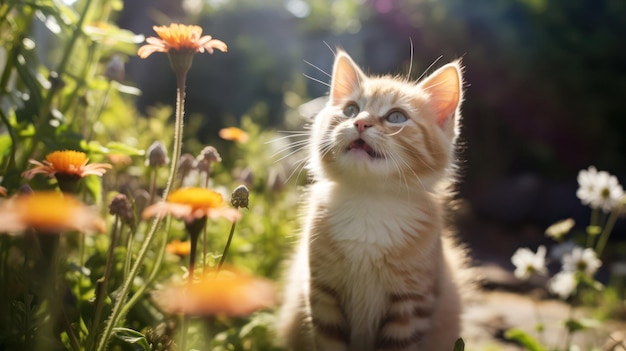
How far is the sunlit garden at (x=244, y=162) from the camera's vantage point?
0.99 metres

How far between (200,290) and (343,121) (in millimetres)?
726

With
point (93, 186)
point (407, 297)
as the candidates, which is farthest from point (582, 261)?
point (93, 186)

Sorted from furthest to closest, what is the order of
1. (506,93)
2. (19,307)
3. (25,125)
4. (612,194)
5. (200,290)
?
(506,93)
(612,194)
(25,125)
(19,307)
(200,290)

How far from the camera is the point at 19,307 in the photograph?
1.03m

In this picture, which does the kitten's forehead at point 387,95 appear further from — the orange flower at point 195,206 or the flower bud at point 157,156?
the orange flower at point 195,206

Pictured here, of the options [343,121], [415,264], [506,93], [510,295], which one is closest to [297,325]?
[415,264]

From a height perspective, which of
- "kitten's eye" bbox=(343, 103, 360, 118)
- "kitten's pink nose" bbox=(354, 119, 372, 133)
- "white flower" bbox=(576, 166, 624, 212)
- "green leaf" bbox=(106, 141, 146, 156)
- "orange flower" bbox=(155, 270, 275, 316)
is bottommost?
"orange flower" bbox=(155, 270, 275, 316)

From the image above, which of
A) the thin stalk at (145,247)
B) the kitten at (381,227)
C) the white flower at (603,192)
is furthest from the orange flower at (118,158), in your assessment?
the white flower at (603,192)

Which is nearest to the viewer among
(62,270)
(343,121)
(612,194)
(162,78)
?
(62,270)

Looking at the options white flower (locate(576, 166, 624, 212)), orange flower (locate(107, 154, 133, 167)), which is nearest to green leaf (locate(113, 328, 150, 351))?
orange flower (locate(107, 154, 133, 167))

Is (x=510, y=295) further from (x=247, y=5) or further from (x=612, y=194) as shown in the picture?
(x=247, y=5)

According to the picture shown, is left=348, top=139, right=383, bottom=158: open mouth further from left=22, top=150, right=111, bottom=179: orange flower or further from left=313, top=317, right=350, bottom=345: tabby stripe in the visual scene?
left=22, top=150, right=111, bottom=179: orange flower

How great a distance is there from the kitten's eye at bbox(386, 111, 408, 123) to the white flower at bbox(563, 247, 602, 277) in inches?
28.3

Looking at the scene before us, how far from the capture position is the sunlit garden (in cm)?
99
